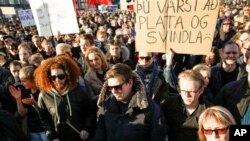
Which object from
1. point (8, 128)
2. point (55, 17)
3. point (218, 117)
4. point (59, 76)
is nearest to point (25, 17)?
point (55, 17)

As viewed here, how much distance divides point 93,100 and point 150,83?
2.14 feet

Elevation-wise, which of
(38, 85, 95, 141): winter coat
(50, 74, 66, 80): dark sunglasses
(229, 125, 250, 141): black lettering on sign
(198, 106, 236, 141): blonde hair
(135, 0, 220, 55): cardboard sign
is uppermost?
(135, 0, 220, 55): cardboard sign

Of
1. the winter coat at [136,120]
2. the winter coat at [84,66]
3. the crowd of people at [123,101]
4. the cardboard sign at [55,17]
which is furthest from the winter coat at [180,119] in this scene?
the cardboard sign at [55,17]

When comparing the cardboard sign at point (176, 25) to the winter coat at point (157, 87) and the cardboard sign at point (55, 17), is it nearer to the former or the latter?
the winter coat at point (157, 87)

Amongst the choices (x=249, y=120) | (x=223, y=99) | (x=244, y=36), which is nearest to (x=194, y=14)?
(x=223, y=99)

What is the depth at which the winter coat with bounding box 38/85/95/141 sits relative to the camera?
3715 mm

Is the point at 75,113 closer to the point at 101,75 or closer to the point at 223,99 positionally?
the point at 101,75

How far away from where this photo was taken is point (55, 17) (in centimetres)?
671

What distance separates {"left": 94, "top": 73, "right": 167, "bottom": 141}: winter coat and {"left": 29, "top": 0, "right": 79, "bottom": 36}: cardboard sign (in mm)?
3543

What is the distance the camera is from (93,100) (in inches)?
157

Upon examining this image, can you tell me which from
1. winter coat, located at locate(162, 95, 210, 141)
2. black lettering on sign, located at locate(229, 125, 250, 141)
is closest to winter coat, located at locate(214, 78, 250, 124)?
winter coat, located at locate(162, 95, 210, 141)

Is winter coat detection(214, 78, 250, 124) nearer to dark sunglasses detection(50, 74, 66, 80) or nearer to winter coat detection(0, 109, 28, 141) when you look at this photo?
dark sunglasses detection(50, 74, 66, 80)

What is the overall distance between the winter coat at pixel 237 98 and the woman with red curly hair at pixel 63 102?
1362 mm

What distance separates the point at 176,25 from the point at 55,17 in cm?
352
